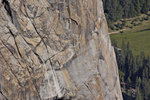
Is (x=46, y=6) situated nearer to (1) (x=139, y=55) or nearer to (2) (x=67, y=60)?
(2) (x=67, y=60)

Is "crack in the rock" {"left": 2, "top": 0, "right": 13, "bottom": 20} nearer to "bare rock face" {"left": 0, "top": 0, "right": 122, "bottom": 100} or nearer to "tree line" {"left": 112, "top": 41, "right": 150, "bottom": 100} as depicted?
"bare rock face" {"left": 0, "top": 0, "right": 122, "bottom": 100}

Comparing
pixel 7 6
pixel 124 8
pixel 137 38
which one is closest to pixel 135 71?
pixel 137 38

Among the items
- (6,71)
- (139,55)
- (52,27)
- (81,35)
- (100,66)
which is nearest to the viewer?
(6,71)

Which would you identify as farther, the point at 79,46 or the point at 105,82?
the point at 105,82

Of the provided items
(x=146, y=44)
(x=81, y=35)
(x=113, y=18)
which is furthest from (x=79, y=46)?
(x=113, y=18)

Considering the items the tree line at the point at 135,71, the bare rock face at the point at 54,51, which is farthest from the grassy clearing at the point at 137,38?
the bare rock face at the point at 54,51

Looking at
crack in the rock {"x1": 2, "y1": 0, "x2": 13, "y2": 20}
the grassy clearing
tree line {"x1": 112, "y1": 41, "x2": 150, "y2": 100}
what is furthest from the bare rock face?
the grassy clearing

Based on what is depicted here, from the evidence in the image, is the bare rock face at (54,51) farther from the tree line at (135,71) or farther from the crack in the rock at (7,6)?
the tree line at (135,71)
